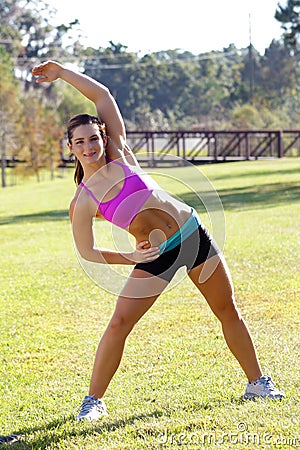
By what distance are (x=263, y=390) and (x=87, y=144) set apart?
61.2 inches

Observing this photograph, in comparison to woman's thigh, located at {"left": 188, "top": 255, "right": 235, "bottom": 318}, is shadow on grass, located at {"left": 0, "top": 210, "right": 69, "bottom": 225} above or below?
below

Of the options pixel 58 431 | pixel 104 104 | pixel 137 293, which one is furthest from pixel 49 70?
pixel 58 431

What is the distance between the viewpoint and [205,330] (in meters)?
6.23

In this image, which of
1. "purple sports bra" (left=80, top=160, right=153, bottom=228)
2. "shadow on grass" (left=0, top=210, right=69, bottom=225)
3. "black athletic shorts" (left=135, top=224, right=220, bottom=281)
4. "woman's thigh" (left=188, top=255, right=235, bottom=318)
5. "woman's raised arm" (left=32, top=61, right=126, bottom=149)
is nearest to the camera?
"purple sports bra" (left=80, top=160, right=153, bottom=228)

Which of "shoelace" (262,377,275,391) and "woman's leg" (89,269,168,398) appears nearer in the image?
"woman's leg" (89,269,168,398)

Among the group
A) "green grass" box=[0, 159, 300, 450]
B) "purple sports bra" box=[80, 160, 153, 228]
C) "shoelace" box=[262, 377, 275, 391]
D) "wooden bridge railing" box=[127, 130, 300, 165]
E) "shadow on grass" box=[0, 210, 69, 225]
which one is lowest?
"wooden bridge railing" box=[127, 130, 300, 165]

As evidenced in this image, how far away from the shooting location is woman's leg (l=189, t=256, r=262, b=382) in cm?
412

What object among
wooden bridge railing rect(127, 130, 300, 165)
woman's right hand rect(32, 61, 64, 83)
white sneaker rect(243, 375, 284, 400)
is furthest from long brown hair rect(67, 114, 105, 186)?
wooden bridge railing rect(127, 130, 300, 165)

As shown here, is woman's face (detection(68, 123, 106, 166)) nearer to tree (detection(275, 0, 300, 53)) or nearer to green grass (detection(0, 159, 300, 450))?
green grass (detection(0, 159, 300, 450))

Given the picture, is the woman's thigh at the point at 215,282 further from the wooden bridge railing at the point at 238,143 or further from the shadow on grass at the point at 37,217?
the wooden bridge railing at the point at 238,143

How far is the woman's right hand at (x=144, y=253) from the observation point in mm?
3914

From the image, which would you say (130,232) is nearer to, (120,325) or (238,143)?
(120,325)

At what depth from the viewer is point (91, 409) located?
13.6 ft

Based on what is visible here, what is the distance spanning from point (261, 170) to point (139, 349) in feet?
80.7
